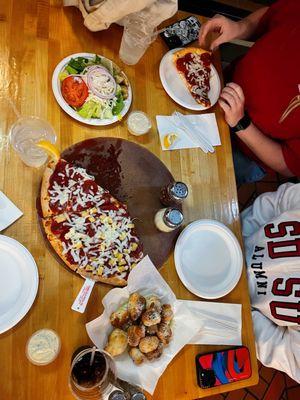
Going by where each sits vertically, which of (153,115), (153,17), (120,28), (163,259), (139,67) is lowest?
(163,259)

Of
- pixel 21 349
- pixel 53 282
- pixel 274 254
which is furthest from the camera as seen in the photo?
pixel 274 254

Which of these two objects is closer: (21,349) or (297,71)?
(21,349)

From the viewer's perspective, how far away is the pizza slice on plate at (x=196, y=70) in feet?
6.50

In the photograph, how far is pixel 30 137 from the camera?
5.21ft

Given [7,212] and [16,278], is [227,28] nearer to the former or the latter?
[7,212]

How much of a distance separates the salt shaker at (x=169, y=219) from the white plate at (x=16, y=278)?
21.8 inches

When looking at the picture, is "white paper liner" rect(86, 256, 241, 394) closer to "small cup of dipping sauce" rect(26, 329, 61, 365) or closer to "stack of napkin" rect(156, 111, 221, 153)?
"small cup of dipping sauce" rect(26, 329, 61, 365)

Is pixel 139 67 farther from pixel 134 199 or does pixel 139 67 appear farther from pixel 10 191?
pixel 10 191

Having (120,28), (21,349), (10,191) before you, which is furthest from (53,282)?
(120,28)

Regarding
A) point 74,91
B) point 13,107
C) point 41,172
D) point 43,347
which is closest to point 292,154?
point 74,91

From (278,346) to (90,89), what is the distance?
1.47 m

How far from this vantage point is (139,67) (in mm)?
1927

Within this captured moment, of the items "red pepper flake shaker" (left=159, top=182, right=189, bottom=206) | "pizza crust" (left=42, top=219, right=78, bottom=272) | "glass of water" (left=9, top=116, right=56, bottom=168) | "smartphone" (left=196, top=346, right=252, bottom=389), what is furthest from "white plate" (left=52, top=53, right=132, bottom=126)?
"smartphone" (left=196, top=346, right=252, bottom=389)

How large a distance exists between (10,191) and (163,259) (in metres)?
0.70
